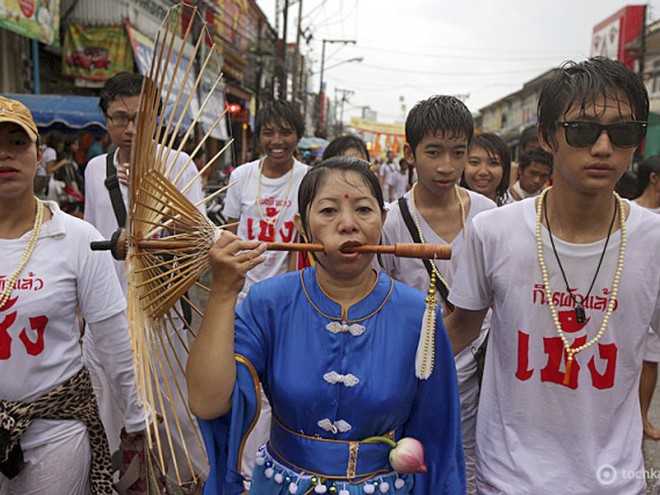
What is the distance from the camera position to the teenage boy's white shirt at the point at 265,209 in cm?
433

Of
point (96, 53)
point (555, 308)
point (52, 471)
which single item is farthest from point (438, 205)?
point (96, 53)

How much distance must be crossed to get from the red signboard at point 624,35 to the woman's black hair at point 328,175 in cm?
2794

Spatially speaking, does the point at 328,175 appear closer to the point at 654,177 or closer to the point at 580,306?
the point at 580,306

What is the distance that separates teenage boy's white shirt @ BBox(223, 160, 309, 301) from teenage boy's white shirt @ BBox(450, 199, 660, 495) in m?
2.50

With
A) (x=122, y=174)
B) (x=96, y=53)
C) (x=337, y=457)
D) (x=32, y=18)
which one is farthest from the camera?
(x=96, y=53)

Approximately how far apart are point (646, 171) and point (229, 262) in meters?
4.35

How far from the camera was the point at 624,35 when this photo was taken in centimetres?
2902

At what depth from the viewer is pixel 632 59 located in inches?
1075

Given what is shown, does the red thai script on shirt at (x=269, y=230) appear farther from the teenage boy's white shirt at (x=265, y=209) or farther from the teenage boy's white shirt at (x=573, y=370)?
the teenage boy's white shirt at (x=573, y=370)

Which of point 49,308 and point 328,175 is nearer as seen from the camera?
point 328,175

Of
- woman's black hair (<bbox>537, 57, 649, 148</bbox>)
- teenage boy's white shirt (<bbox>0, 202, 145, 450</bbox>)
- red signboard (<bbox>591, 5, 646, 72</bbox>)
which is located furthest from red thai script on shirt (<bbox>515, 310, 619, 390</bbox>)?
red signboard (<bbox>591, 5, 646, 72</bbox>)

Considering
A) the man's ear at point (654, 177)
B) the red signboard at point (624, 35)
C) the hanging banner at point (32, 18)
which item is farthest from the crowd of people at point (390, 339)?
the red signboard at point (624, 35)

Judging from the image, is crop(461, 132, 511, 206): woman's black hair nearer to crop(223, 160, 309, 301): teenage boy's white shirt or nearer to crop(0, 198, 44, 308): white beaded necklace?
crop(223, 160, 309, 301): teenage boy's white shirt

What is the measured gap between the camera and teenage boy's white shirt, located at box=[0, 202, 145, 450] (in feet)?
6.97
